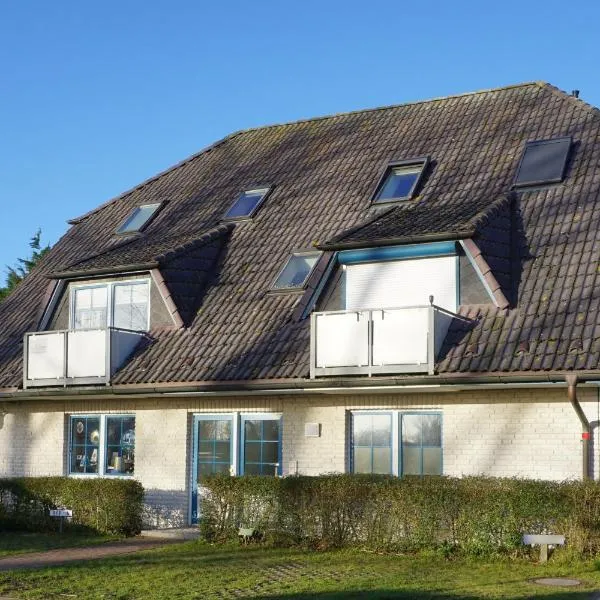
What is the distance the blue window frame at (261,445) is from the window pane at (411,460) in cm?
259

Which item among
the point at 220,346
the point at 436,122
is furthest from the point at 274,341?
the point at 436,122

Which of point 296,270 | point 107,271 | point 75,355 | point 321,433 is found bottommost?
point 321,433

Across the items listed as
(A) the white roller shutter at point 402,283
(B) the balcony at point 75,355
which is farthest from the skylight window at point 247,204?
(A) the white roller shutter at point 402,283

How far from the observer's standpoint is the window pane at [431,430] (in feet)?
61.6

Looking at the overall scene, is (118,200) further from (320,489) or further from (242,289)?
(320,489)

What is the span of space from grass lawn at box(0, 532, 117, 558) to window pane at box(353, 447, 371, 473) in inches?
183

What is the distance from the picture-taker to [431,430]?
18891 millimetres

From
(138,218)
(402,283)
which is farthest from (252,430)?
(138,218)

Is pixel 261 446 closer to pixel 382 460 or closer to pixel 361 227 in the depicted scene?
pixel 382 460

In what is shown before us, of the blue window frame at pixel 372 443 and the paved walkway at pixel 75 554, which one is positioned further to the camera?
the blue window frame at pixel 372 443

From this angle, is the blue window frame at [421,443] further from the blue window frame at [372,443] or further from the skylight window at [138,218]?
the skylight window at [138,218]

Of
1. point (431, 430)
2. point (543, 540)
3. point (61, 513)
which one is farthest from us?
point (61, 513)

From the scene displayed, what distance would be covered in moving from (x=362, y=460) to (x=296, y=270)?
4.52 meters

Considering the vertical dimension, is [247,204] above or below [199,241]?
above
